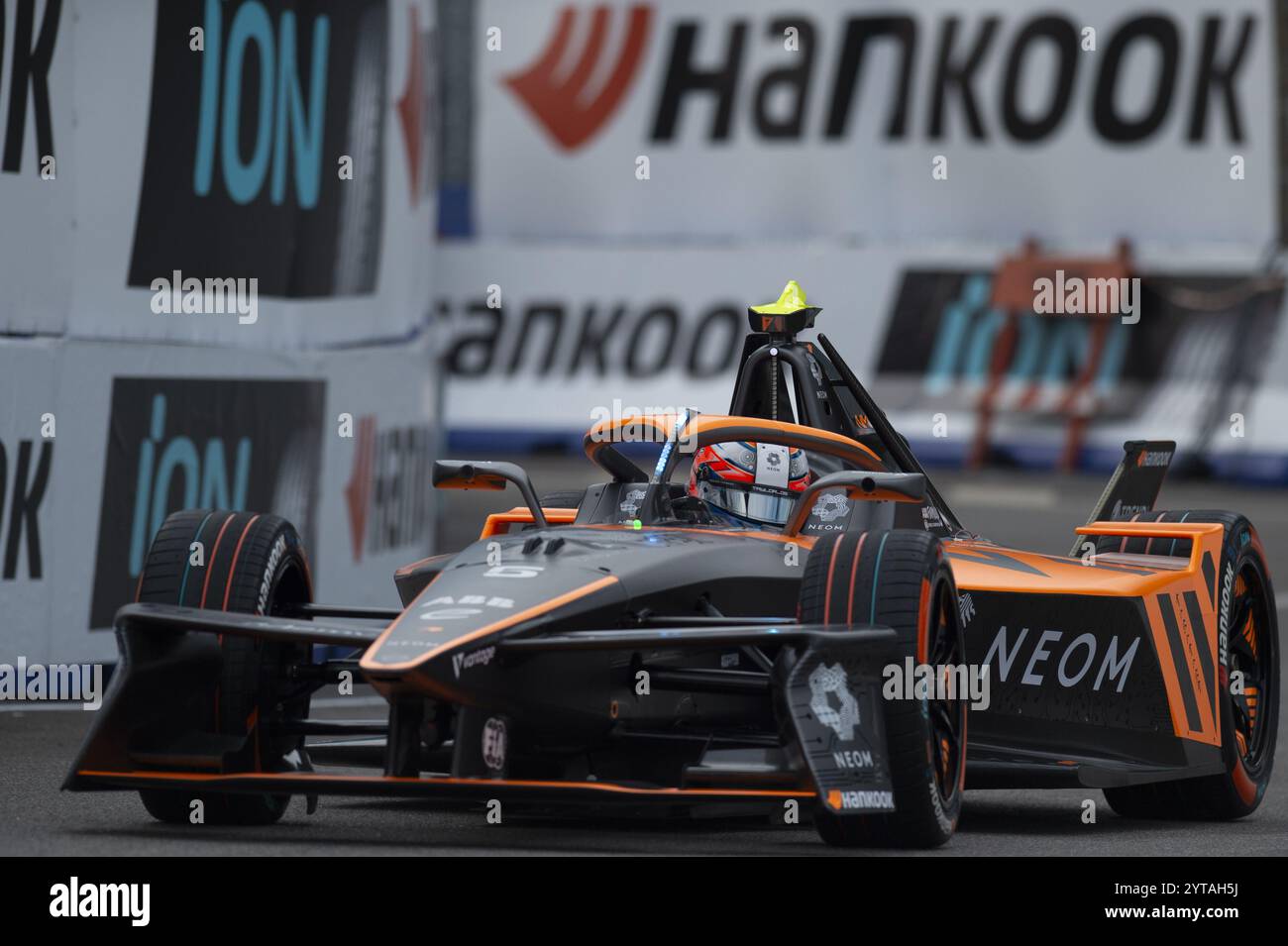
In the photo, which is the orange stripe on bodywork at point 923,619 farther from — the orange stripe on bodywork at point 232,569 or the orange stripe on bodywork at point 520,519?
the orange stripe on bodywork at point 232,569

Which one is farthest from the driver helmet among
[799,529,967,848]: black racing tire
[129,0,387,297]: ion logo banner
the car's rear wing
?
[129,0,387,297]: ion logo banner

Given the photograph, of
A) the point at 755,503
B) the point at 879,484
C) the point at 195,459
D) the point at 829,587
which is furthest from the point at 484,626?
the point at 195,459

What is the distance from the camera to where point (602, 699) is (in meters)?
7.87

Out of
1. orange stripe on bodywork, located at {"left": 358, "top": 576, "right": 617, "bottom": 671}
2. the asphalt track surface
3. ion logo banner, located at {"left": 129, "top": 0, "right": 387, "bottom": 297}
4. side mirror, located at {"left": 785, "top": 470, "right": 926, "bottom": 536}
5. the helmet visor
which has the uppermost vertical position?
ion logo banner, located at {"left": 129, "top": 0, "right": 387, "bottom": 297}

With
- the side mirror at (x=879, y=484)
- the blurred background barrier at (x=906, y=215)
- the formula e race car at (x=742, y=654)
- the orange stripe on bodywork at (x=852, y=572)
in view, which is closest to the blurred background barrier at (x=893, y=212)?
the blurred background barrier at (x=906, y=215)

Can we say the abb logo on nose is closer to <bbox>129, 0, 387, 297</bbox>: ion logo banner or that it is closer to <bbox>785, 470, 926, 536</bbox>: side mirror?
<bbox>129, 0, 387, 297</bbox>: ion logo banner

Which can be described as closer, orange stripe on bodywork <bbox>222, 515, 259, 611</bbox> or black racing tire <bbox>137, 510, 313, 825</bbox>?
black racing tire <bbox>137, 510, 313, 825</bbox>

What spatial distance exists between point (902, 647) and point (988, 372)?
20.4 m

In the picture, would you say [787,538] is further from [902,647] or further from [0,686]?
[0,686]

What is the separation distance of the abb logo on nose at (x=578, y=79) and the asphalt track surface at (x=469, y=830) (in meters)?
18.9

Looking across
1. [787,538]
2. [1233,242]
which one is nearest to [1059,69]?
[1233,242]

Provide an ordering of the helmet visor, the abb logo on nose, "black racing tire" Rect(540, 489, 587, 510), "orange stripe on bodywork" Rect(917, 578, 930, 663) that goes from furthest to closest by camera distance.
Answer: the abb logo on nose → "black racing tire" Rect(540, 489, 587, 510) → the helmet visor → "orange stripe on bodywork" Rect(917, 578, 930, 663)

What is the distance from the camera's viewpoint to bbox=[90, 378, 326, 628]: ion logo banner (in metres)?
11.8

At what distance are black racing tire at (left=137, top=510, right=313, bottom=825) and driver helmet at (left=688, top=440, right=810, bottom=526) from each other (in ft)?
5.39
